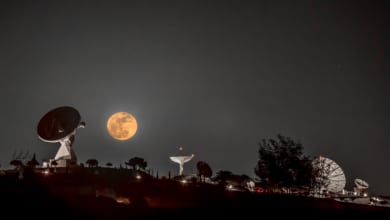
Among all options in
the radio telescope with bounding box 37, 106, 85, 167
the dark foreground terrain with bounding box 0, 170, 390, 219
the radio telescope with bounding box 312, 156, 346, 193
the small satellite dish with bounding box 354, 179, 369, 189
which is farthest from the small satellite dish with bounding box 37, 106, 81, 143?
the small satellite dish with bounding box 354, 179, 369, 189

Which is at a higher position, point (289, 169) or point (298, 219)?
point (289, 169)

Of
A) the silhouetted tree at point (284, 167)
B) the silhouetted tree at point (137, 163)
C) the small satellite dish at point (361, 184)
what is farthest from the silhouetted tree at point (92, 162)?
the small satellite dish at point (361, 184)

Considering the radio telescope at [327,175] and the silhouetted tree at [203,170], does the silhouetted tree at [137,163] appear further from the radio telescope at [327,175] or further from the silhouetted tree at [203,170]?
the radio telescope at [327,175]

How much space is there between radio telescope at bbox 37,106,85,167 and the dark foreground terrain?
899cm

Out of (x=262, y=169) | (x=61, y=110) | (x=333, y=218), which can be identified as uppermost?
(x=61, y=110)

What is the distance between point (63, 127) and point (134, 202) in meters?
23.2

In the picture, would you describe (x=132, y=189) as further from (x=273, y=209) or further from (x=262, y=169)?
(x=262, y=169)

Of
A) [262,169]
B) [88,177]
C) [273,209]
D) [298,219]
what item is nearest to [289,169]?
[262,169]

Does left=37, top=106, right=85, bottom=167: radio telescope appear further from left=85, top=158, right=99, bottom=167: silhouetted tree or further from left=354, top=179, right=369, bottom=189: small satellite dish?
left=354, top=179, right=369, bottom=189: small satellite dish

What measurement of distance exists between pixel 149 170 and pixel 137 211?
37777mm

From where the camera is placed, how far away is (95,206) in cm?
2252

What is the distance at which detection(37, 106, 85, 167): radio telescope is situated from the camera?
44.7 meters

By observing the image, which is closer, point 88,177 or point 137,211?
point 137,211

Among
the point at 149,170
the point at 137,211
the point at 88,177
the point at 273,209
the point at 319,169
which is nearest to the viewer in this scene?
the point at 137,211
